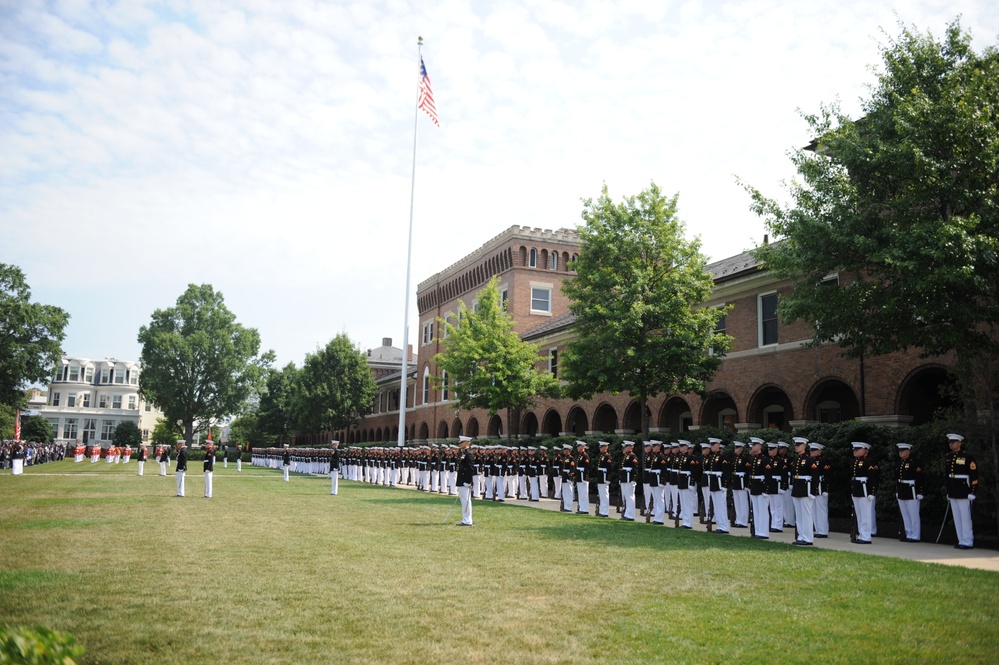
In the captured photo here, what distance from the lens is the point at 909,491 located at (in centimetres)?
1493

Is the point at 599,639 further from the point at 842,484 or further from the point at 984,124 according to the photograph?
the point at 842,484

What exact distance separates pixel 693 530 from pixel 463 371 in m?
20.7

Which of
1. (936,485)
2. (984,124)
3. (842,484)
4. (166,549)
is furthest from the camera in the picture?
(842,484)

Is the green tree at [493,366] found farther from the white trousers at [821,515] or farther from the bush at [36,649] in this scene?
the bush at [36,649]

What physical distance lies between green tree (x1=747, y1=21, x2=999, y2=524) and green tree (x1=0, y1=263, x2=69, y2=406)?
59231 millimetres

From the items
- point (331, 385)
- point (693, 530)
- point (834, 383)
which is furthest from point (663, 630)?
point (331, 385)

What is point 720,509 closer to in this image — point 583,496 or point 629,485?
point 629,485

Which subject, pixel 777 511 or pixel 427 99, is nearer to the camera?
pixel 777 511

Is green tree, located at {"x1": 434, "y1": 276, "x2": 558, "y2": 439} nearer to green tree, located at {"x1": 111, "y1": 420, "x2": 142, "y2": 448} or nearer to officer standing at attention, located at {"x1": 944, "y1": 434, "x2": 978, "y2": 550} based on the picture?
officer standing at attention, located at {"x1": 944, "y1": 434, "x2": 978, "y2": 550}

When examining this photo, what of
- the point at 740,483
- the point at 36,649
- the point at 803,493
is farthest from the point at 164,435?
the point at 36,649

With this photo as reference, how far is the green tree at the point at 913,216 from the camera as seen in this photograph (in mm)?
13969

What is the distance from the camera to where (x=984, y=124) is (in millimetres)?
13844

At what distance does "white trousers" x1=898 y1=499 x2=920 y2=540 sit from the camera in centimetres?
1509

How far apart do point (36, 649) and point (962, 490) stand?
1530 cm
